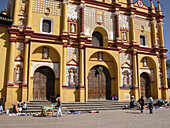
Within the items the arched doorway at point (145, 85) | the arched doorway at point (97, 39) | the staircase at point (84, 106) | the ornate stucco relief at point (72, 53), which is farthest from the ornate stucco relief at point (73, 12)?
the arched doorway at point (145, 85)

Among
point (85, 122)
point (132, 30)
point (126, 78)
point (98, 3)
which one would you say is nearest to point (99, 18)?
point (98, 3)

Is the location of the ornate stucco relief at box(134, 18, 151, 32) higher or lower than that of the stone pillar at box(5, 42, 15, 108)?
higher

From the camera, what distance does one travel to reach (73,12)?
20500mm

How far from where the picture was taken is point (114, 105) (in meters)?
18.4

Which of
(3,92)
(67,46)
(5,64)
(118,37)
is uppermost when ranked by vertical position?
(118,37)

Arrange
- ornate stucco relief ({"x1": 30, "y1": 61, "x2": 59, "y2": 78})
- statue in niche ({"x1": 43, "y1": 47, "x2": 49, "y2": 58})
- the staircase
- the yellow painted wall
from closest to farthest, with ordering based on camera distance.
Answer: the staircase
the yellow painted wall
ornate stucco relief ({"x1": 30, "y1": 61, "x2": 59, "y2": 78})
statue in niche ({"x1": 43, "y1": 47, "x2": 49, "y2": 58})

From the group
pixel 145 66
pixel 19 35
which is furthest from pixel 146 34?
pixel 19 35

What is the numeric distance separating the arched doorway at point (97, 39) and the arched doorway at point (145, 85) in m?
6.94

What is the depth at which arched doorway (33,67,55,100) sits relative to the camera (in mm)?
17438

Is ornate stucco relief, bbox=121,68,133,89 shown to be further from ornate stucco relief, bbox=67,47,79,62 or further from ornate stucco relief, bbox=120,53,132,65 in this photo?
ornate stucco relief, bbox=67,47,79,62

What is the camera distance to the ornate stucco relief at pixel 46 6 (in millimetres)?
18934

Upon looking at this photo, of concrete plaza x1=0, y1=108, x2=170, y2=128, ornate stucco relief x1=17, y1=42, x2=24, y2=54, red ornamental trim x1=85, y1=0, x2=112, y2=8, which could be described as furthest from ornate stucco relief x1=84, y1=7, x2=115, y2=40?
concrete plaza x1=0, y1=108, x2=170, y2=128

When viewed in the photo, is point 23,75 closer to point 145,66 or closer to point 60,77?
point 60,77

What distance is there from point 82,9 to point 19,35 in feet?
25.3
